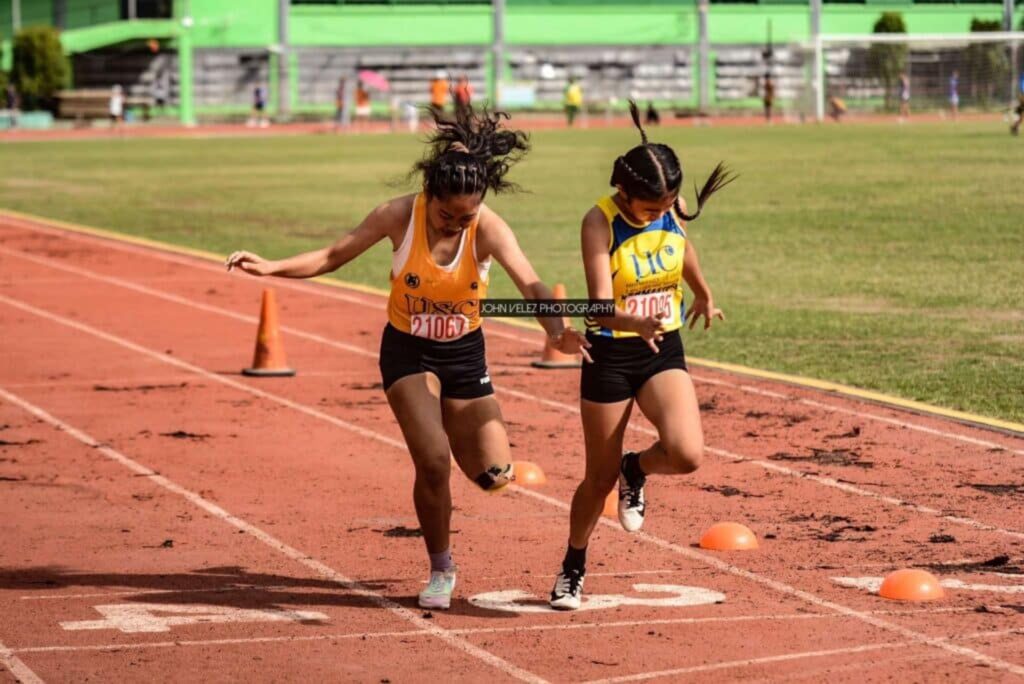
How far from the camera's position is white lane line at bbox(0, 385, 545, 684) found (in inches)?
289

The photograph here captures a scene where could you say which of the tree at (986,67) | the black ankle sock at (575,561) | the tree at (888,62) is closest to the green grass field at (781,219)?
the black ankle sock at (575,561)

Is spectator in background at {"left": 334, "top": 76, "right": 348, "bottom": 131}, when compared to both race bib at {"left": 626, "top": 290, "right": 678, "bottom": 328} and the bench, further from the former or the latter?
race bib at {"left": 626, "top": 290, "right": 678, "bottom": 328}

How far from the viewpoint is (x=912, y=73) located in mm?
66875

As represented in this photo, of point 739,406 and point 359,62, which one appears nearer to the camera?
point 739,406

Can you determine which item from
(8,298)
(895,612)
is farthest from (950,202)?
(895,612)

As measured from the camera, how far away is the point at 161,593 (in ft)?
27.7

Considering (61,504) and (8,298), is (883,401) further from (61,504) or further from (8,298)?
(8,298)

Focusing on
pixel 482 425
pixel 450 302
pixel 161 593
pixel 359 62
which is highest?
pixel 359 62

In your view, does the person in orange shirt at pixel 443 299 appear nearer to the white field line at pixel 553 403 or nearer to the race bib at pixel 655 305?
the race bib at pixel 655 305

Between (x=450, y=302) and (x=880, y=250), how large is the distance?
16.2 metres

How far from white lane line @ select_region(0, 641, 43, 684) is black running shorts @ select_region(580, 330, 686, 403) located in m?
2.54

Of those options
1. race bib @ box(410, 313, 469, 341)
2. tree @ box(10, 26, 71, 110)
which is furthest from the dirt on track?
tree @ box(10, 26, 71, 110)

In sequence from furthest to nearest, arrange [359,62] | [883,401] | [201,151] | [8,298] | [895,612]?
[359,62]
[201,151]
[8,298]
[883,401]
[895,612]

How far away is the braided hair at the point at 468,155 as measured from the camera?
7.71m
